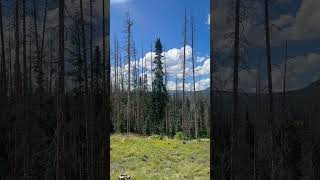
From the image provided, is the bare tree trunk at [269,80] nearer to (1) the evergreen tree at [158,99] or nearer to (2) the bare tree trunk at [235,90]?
(2) the bare tree trunk at [235,90]

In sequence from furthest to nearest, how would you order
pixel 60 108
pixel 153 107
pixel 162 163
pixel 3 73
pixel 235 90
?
pixel 153 107 < pixel 162 163 < pixel 235 90 < pixel 3 73 < pixel 60 108

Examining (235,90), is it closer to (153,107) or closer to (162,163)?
(162,163)

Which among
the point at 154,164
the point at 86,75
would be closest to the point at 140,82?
the point at 154,164

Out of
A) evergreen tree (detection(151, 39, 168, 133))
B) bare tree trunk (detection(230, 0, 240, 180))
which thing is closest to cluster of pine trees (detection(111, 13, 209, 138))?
evergreen tree (detection(151, 39, 168, 133))

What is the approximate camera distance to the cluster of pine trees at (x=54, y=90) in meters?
4.62

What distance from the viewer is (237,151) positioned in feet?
16.0

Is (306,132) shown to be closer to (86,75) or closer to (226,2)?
(226,2)

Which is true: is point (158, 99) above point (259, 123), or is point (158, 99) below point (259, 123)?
above

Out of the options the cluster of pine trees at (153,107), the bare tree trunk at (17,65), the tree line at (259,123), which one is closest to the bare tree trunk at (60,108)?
the bare tree trunk at (17,65)

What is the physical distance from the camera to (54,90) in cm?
466

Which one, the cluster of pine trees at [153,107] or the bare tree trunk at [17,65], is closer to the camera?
the bare tree trunk at [17,65]

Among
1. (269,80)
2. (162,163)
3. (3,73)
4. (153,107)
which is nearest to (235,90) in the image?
(269,80)

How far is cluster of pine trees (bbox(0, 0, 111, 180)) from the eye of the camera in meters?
4.62

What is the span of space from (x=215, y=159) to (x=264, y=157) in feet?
1.86
